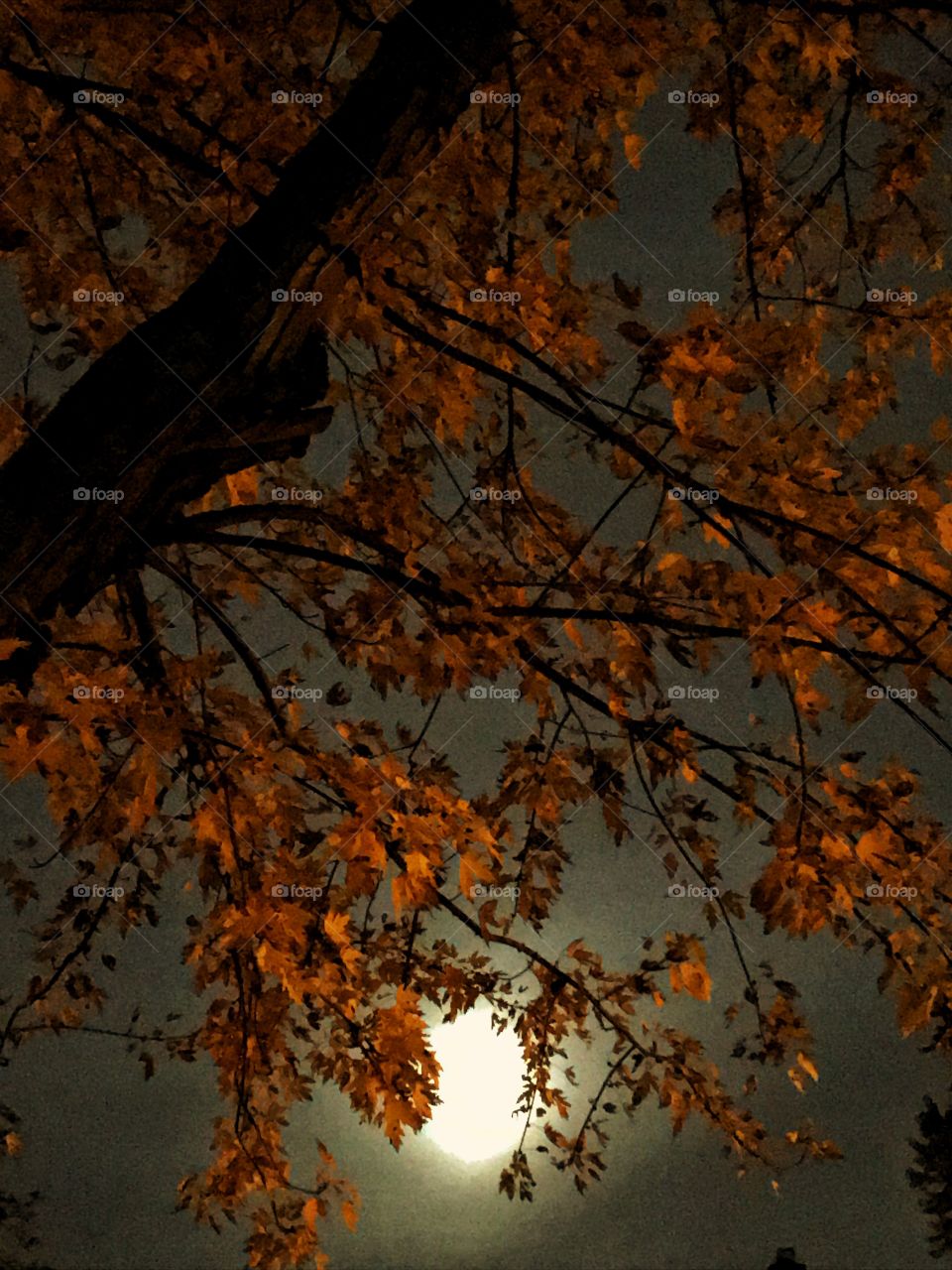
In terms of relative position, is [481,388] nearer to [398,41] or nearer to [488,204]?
[488,204]

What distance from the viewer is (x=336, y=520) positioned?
8.33 feet

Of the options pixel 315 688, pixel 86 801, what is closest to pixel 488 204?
pixel 315 688

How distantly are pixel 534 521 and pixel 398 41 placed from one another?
1337 millimetres

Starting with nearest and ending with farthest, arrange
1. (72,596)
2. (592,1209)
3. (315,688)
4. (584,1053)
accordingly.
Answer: (72,596), (315,688), (584,1053), (592,1209)

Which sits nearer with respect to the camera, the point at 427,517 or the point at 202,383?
the point at 202,383

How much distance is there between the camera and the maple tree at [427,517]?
2189mm

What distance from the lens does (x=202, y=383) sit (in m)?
2.19

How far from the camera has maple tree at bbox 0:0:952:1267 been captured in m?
2.19

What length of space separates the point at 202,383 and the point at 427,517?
1.30 m

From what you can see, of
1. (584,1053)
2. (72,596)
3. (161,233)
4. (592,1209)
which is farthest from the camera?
(592,1209)

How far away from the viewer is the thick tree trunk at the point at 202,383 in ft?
6.97

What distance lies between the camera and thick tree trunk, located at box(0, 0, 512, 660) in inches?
→ 83.6

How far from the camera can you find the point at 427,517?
340 centimetres

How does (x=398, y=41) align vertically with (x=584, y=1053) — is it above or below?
above
